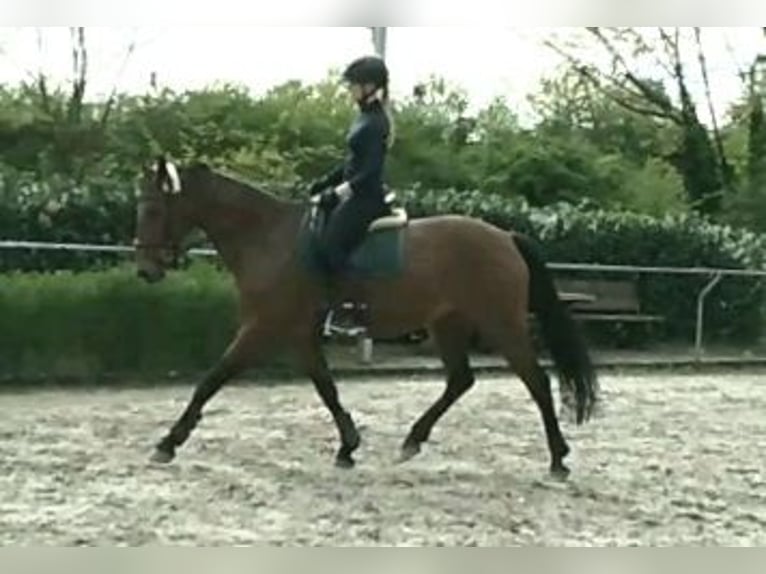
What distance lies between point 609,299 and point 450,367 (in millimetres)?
3091

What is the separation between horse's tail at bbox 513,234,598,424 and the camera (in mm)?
4305

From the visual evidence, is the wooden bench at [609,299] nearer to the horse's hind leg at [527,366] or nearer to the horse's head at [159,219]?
the horse's hind leg at [527,366]

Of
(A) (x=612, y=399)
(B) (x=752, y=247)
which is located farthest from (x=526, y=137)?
(A) (x=612, y=399)

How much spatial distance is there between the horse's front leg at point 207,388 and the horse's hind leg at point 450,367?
528mm

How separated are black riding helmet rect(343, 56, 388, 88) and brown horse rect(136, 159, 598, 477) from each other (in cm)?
47

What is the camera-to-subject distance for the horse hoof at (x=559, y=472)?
413cm

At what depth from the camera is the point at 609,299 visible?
7371mm

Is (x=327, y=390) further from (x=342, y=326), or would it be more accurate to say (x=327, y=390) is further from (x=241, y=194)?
(x=241, y=194)

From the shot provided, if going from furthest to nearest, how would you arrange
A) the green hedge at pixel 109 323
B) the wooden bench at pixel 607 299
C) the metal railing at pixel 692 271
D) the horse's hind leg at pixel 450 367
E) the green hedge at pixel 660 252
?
1. the green hedge at pixel 660 252
2. the wooden bench at pixel 607 299
3. the metal railing at pixel 692 271
4. the green hedge at pixel 109 323
5. the horse's hind leg at pixel 450 367

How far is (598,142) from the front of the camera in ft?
28.7

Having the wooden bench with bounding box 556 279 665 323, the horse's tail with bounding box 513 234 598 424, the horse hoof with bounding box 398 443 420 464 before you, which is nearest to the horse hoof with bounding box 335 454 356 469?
the horse hoof with bounding box 398 443 420 464

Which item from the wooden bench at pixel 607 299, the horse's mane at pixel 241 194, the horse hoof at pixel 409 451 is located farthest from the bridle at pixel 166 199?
the wooden bench at pixel 607 299

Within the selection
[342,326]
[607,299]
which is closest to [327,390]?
[342,326]

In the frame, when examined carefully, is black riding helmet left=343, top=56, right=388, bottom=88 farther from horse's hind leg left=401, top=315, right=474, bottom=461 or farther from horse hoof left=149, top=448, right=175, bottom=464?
horse hoof left=149, top=448, right=175, bottom=464
